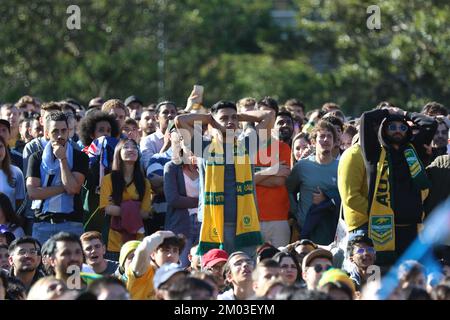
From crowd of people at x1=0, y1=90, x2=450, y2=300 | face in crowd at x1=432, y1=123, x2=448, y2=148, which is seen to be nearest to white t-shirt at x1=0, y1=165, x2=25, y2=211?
crowd of people at x1=0, y1=90, x2=450, y2=300

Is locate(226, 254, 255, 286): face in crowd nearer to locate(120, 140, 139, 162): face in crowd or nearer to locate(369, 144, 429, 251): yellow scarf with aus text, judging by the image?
locate(369, 144, 429, 251): yellow scarf with aus text

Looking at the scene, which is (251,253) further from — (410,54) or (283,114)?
(410,54)

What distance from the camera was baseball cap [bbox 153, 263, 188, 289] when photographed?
10680mm

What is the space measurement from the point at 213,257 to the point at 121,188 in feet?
5.11

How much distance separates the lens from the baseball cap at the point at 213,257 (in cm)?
1237

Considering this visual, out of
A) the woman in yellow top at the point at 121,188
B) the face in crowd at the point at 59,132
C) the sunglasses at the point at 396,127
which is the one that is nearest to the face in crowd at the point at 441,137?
the sunglasses at the point at 396,127

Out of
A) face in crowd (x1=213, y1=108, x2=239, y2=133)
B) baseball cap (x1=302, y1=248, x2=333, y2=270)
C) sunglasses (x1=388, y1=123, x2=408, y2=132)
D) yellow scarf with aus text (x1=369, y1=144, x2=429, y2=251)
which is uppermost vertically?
face in crowd (x1=213, y1=108, x2=239, y2=133)

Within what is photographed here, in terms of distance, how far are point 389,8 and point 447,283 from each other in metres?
22.1

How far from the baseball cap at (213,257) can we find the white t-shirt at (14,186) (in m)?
2.07

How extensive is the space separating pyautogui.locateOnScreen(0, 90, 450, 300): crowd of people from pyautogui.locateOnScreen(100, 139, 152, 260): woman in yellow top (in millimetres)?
12

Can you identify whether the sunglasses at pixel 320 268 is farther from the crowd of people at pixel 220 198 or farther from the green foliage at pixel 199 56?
the green foliage at pixel 199 56

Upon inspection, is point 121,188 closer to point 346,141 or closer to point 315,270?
point 346,141

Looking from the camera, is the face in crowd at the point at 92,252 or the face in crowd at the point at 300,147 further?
the face in crowd at the point at 300,147

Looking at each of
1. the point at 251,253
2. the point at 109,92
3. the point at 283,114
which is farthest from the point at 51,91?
the point at 251,253
